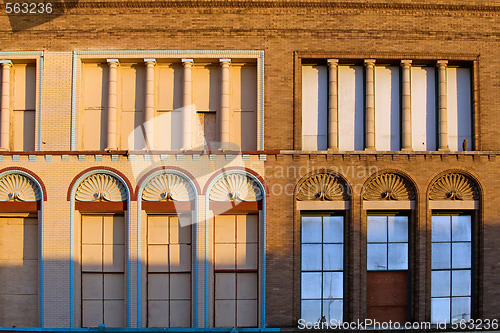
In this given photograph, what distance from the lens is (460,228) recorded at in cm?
1465

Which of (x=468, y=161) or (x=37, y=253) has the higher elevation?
(x=468, y=161)

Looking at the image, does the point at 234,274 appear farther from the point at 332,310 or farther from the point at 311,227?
the point at 332,310

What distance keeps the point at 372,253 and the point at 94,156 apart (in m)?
7.94

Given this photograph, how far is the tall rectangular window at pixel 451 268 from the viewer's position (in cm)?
1451

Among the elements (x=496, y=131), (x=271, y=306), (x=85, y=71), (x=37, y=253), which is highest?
(x=85, y=71)

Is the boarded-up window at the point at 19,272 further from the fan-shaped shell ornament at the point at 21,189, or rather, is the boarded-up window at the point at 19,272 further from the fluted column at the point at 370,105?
the fluted column at the point at 370,105

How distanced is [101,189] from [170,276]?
117 inches

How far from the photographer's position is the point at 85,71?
14.8 m

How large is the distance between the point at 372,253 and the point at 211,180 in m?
4.81

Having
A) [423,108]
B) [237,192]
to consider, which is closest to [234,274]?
[237,192]

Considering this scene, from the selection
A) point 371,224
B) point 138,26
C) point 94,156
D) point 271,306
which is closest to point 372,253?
point 371,224

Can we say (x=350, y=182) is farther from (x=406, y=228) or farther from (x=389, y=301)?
(x=389, y=301)

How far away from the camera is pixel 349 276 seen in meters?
14.3

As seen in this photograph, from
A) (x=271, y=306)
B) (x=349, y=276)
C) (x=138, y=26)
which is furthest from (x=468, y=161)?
(x=138, y=26)
